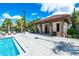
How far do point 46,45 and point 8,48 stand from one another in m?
1.53

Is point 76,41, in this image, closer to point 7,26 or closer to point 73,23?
point 73,23

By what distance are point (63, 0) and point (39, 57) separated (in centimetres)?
238

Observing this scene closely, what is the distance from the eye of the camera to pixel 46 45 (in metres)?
6.49

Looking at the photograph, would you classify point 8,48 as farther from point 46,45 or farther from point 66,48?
point 66,48

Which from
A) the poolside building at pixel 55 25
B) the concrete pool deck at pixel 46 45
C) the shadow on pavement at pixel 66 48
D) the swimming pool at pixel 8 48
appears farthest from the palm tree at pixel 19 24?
the shadow on pavement at pixel 66 48

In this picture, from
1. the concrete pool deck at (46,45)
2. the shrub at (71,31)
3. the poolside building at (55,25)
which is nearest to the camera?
the concrete pool deck at (46,45)

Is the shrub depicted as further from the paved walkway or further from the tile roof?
the tile roof

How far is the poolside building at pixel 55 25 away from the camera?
6.74 metres

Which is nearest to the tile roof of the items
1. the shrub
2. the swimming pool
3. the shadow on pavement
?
the shrub

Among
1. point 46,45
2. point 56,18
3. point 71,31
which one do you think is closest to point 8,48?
point 46,45

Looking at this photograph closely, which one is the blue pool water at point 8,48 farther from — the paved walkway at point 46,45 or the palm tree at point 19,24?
the palm tree at point 19,24

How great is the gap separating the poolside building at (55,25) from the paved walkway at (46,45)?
12.2 inches

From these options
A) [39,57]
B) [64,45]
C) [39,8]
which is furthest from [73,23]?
[39,57]

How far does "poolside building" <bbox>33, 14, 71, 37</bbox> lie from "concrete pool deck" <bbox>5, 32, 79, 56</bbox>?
31 centimetres
